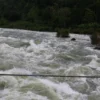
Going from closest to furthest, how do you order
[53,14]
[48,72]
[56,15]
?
[48,72], [56,15], [53,14]

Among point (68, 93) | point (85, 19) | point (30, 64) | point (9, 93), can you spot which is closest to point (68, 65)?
point (30, 64)

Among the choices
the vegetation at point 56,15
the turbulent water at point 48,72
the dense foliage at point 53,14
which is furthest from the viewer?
the dense foliage at point 53,14

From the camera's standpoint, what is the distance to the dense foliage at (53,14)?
29609 millimetres

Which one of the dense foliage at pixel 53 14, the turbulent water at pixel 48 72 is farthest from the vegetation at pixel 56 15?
the turbulent water at pixel 48 72

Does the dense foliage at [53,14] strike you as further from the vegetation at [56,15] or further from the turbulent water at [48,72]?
the turbulent water at [48,72]

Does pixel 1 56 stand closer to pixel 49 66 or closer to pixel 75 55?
pixel 49 66

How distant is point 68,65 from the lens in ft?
34.8

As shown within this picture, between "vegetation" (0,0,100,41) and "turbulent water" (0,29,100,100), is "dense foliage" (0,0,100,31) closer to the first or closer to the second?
"vegetation" (0,0,100,41)

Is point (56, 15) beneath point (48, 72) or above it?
beneath

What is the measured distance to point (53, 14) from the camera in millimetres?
32156

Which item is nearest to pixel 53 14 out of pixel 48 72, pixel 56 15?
pixel 56 15

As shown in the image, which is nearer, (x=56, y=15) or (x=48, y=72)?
(x=48, y=72)

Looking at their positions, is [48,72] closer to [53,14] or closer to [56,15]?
[56,15]

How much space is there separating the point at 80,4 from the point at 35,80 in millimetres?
24396
